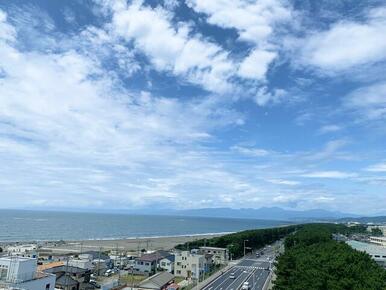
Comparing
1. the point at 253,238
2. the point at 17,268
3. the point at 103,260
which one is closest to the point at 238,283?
the point at 103,260

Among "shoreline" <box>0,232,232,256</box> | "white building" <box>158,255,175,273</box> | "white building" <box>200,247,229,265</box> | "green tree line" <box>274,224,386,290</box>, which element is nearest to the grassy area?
"white building" <box>158,255,175,273</box>

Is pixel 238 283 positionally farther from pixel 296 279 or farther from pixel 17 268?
pixel 17 268

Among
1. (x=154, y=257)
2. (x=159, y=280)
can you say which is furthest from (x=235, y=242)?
(x=159, y=280)

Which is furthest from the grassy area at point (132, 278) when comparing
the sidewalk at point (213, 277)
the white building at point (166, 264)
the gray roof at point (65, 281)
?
the gray roof at point (65, 281)

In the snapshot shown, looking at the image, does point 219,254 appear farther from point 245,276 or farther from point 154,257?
point 154,257

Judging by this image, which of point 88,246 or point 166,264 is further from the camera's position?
point 88,246

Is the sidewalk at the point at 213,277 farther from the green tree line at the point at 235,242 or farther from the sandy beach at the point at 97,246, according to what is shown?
the sandy beach at the point at 97,246

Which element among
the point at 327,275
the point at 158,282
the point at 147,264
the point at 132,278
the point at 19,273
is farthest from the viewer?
the point at 147,264
